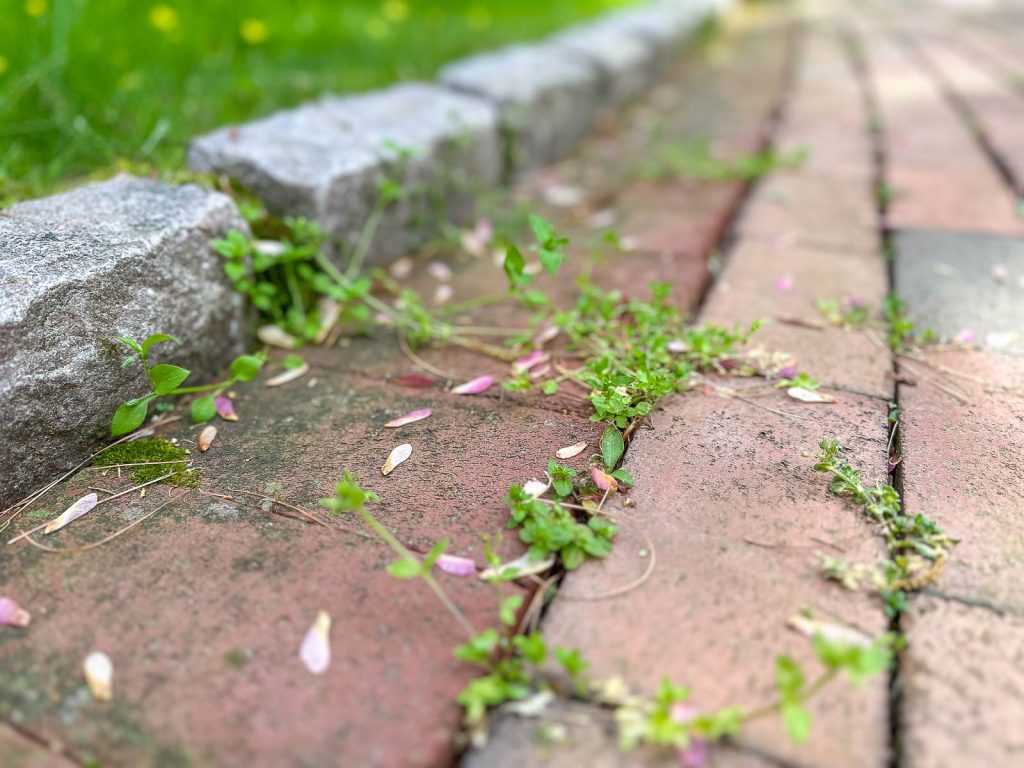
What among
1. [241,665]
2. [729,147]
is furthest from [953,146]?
[241,665]

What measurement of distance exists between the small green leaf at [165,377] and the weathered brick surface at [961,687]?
1.19 meters

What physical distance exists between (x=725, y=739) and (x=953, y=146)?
115 inches

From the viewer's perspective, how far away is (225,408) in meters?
1.54

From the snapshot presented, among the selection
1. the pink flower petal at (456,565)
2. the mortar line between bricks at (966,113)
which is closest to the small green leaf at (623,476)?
the pink flower petal at (456,565)

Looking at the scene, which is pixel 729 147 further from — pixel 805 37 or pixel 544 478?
pixel 805 37

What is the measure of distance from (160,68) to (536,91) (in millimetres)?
1292

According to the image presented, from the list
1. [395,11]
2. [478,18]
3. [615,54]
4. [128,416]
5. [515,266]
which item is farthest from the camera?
[478,18]

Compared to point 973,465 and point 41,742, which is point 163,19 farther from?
point 973,465

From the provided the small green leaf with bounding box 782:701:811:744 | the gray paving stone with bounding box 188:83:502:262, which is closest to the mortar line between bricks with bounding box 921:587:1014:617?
the small green leaf with bounding box 782:701:811:744

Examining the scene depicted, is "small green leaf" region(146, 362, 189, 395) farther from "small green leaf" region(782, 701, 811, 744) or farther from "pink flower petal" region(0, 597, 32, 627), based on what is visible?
"small green leaf" region(782, 701, 811, 744)

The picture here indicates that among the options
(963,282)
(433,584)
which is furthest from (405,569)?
(963,282)

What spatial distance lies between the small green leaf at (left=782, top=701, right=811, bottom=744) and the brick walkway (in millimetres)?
50

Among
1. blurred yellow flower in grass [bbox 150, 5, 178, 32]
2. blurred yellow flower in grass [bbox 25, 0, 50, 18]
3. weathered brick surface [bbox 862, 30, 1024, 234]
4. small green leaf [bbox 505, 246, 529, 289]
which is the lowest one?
weathered brick surface [bbox 862, 30, 1024, 234]

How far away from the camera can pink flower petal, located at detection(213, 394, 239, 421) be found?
1.52 meters
